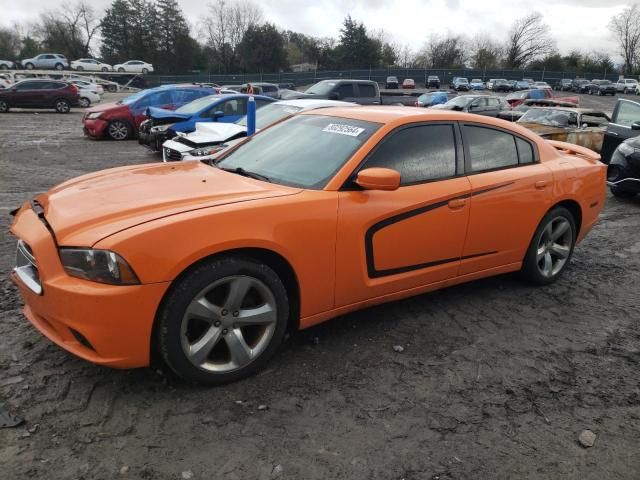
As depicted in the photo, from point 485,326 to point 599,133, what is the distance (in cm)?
913

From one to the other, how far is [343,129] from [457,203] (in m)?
0.97

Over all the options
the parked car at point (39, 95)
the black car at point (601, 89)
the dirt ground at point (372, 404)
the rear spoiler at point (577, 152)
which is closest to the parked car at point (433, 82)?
the black car at point (601, 89)

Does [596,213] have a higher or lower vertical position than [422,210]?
lower

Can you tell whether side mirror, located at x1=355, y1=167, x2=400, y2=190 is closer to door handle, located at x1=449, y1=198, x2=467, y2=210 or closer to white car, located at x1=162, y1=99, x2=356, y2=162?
door handle, located at x1=449, y1=198, x2=467, y2=210

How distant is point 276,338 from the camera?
119 inches

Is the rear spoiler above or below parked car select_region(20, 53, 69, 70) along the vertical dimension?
below

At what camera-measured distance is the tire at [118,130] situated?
14555mm

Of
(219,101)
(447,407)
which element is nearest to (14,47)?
(219,101)

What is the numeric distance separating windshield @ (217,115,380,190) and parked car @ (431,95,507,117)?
49.4ft

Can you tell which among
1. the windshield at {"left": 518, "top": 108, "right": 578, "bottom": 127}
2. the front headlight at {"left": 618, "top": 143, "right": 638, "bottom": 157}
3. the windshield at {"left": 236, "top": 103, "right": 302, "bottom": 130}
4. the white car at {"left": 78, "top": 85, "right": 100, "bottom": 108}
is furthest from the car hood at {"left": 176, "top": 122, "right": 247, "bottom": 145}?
the white car at {"left": 78, "top": 85, "right": 100, "bottom": 108}

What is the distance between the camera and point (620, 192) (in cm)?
829

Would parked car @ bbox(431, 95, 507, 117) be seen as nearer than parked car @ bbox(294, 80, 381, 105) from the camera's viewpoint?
No

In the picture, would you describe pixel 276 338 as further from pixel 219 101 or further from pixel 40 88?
pixel 40 88

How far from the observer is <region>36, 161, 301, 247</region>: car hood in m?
2.62
